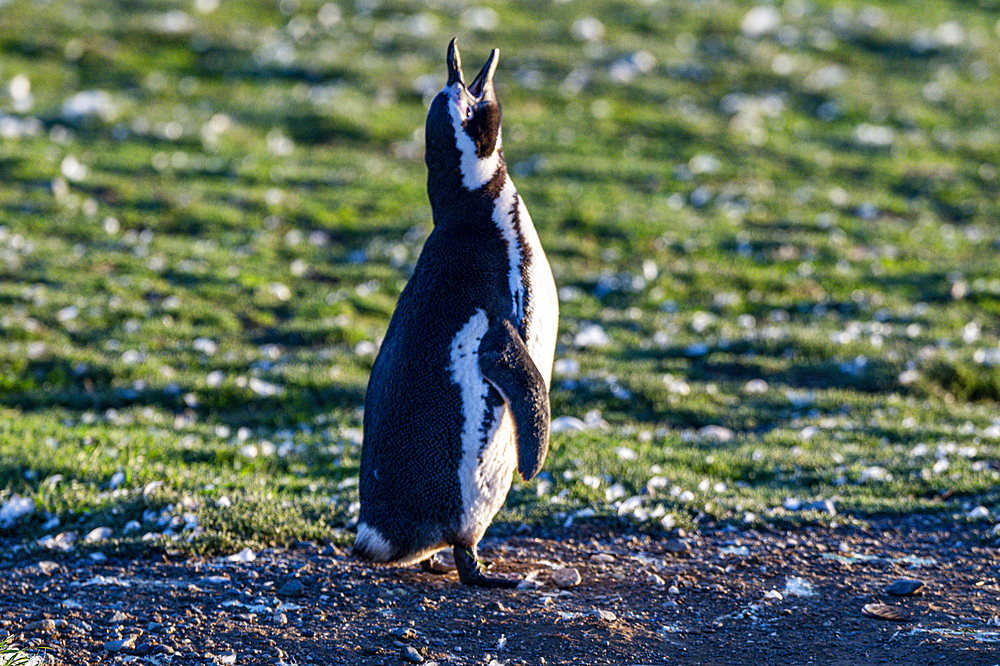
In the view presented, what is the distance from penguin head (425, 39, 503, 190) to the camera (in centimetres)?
577

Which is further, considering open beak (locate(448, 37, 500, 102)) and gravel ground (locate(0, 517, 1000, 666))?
open beak (locate(448, 37, 500, 102))

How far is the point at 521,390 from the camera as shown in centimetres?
560

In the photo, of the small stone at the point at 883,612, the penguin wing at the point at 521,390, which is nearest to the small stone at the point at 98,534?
the penguin wing at the point at 521,390

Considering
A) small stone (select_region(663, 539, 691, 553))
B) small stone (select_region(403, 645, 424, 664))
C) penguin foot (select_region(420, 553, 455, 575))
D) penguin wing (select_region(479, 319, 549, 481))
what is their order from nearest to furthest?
small stone (select_region(403, 645, 424, 664)), penguin wing (select_region(479, 319, 549, 481)), penguin foot (select_region(420, 553, 455, 575)), small stone (select_region(663, 539, 691, 553))

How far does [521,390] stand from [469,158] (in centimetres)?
135

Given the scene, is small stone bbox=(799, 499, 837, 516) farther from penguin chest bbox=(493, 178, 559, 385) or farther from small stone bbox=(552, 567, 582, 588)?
penguin chest bbox=(493, 178, 559, 385)

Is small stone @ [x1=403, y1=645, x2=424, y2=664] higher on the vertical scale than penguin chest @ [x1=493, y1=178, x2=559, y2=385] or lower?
lower

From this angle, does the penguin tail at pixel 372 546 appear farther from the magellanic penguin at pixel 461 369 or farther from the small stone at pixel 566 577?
the small stone at pixel 566 577

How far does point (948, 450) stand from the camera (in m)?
8.45

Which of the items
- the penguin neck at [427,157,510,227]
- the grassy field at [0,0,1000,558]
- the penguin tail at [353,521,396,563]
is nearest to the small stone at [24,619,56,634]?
the grassy field at [0,0,1000,558]

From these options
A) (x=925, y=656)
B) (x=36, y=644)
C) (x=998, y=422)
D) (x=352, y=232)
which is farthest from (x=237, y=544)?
(x=352, y=232)

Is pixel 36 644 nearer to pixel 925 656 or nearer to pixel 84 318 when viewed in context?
pixel 925 656

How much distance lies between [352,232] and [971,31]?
1960 centimetres

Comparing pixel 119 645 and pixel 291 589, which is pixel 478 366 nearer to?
pixel 291 589
